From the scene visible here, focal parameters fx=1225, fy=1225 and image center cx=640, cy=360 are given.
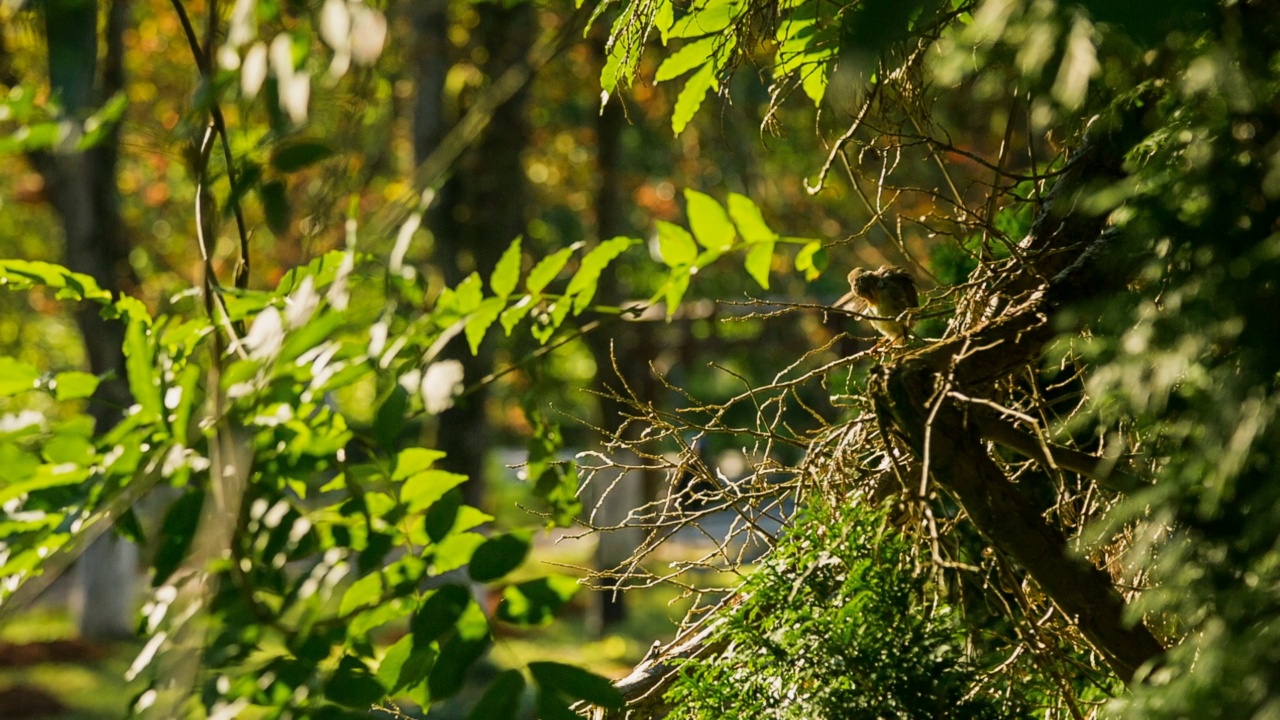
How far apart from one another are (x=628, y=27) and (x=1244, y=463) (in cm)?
129

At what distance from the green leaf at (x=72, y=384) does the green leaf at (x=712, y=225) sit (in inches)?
30.2

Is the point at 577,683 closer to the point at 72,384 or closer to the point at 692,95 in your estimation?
the point at 72,384

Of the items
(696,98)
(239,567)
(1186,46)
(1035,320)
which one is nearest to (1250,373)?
(1186,46)

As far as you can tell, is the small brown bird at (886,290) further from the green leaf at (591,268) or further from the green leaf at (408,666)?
the green leaf at (408,666)

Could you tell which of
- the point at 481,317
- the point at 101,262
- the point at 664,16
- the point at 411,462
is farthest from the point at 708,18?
the point at 101,262

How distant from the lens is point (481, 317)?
149 cm

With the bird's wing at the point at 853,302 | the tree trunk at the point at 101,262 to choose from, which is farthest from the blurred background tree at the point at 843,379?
the tree trunk at the point at 101,262

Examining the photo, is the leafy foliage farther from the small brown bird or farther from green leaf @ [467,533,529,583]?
green leaf @ [467,533,529,583]

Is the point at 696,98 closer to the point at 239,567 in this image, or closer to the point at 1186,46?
the point at 1186,46

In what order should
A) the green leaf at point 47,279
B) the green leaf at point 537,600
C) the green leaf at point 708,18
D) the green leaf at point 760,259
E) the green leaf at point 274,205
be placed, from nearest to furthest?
the green leaf at point 274,205, the green leaf at point 537,600, the green leaf at point 760,259, the green leaf at point 47,279, the green leaf at point 708,18

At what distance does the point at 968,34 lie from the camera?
102 cm

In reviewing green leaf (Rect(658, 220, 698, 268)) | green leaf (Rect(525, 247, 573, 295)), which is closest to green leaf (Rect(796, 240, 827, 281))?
green leaf (Rect(658, 220, 698, 268))

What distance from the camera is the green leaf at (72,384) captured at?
1520 millimetres

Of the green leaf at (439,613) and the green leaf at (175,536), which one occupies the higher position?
the green leaf at (175,536)
